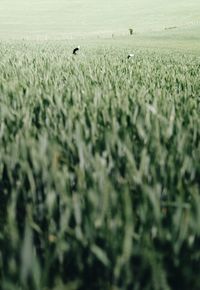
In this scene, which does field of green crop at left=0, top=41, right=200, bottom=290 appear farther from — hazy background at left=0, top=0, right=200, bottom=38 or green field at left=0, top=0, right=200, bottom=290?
hazy background at left=0, top=0, right=200, bottom=38

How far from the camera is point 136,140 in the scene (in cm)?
268

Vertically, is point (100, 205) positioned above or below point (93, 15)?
above

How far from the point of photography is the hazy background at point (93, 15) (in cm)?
6359

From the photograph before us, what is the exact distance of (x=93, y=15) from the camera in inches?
3036

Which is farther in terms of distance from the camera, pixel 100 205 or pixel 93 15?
pixel 93 15

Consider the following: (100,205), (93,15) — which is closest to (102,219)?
(100,205)

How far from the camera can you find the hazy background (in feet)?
209

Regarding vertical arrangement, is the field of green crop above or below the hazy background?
above

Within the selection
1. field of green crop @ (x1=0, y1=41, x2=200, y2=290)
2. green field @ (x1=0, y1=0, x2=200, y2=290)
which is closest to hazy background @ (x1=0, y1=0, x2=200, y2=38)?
green field @ (x1=0, y1=0, x2=200, y2=290)

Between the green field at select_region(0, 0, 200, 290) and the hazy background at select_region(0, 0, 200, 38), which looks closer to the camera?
the green field at select_region(0, 0, 200, 290)

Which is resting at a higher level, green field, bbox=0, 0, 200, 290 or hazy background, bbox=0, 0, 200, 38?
green field, bbox=0, 0, 200, 290

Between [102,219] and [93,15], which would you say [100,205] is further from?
[93,15]

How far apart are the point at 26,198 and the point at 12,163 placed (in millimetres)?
248

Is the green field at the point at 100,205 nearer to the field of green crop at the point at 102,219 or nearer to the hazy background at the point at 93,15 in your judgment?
the field of green crop at the point at 102,219
